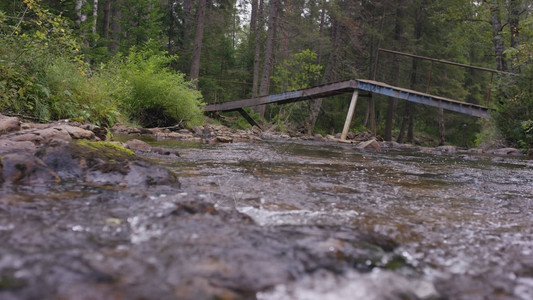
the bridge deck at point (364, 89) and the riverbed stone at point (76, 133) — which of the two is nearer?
the riverbed stone at point (76, 133)

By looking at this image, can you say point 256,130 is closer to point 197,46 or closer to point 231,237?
point 197,46

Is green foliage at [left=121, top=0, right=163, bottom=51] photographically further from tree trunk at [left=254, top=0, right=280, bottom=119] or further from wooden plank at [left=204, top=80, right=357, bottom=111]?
tree trunk at [left=254, top=0, right=280, bottom=119]

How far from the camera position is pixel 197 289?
1174mm

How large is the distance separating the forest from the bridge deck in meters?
0.79

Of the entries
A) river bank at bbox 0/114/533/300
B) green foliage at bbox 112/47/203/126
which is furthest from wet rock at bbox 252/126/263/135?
river bank at bbox 0/114/533/300

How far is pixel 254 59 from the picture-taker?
22.2m

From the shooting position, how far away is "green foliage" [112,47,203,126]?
966cm

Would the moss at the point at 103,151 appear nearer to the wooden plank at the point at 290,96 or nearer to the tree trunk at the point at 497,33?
the wooden plank at the point at 290,96

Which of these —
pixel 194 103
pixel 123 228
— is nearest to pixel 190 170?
pixel 123 228

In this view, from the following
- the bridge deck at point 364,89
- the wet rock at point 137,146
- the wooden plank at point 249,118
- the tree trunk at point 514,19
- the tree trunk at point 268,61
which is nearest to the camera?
the wet rock at point 137,146

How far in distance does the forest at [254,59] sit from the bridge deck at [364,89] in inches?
31.2

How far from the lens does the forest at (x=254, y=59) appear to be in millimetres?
6406

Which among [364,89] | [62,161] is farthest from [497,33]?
[62,161]

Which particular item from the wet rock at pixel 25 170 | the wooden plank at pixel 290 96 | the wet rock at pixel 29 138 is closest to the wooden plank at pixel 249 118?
the wooden plank at pixel 290 96
